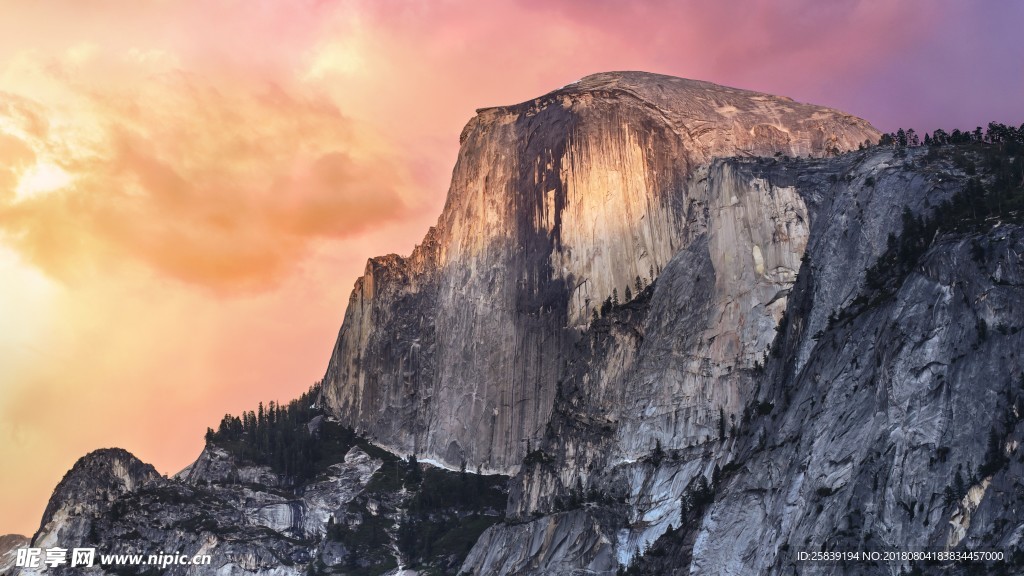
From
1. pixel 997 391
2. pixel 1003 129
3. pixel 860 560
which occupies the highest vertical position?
pixel 1003 129

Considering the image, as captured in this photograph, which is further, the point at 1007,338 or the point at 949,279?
the point at 949,279

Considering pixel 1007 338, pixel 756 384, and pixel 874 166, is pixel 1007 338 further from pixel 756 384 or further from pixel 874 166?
pixel 756 384

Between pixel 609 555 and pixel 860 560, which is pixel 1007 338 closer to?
pixel 860 560

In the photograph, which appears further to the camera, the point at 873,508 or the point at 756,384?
the point at 756,384

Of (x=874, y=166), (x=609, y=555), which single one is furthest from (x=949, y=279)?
(x=609, y=555)

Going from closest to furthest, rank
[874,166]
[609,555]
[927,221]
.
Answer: [927,221]
[874,166]
[609,555]

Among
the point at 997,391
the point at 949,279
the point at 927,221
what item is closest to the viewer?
the point at 997,391

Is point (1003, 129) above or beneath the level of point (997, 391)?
above

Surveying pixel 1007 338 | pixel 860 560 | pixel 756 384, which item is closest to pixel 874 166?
pixel 756 384

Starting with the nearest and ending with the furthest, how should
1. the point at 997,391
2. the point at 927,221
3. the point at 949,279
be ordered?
1. the point at 997,391
2. the point at 949,279
3. the point at 927,221
